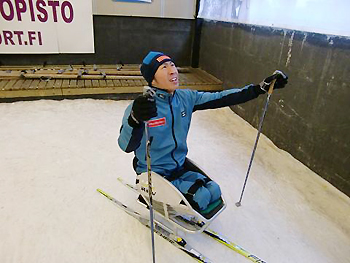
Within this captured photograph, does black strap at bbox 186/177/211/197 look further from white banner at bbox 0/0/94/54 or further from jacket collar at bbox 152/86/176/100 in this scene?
white banner at bbox 0/0/94/54

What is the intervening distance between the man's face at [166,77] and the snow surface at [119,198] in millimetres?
747

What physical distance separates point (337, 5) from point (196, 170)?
130cm

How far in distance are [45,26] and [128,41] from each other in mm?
989

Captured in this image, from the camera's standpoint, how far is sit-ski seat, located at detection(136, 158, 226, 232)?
1185 mm

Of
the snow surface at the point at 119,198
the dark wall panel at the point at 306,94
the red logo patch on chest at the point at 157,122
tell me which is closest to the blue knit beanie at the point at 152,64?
the red logo patch on chest at the point at 157,122

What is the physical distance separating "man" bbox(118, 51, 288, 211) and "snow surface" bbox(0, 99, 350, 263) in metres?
0.31

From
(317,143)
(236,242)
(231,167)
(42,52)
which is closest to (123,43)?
(42,52)

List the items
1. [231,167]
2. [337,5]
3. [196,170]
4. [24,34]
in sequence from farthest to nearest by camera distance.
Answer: [24,34] → [231,167] → [337,5] → [196,170]

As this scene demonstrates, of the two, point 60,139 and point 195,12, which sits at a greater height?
point 195,12

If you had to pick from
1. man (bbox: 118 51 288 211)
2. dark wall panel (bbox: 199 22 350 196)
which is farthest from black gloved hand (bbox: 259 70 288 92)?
dark wall panel (bbox: 199 22 350 196)

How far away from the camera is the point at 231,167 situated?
2012mm

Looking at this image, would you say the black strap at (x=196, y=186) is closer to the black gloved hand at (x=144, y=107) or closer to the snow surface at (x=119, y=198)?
the snow surface at (x=119, y=198)

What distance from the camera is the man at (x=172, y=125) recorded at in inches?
45.1

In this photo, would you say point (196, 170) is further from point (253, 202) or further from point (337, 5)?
point (337, 5)
